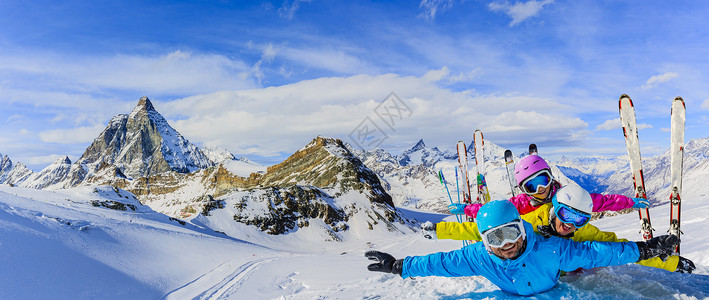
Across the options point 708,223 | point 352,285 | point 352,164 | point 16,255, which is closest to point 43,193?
point 16,255

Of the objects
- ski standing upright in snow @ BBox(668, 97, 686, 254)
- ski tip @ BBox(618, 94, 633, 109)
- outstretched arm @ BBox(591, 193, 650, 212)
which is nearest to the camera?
outstretched arm @ BBox(591, 193, 650, 212)

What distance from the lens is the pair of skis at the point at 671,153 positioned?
9266 millimetres

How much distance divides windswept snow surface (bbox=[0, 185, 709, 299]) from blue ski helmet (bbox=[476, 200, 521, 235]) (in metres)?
1.61

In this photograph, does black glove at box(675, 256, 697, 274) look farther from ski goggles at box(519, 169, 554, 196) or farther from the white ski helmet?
ski goggles at box(519, 169, 554, 196)

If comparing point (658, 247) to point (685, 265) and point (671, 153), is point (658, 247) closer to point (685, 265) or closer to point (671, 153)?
point (685, 265)

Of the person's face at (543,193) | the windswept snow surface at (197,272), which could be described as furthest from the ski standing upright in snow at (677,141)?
the person's face at (543,193)

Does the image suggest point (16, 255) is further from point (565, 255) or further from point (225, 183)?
point (225, 183)

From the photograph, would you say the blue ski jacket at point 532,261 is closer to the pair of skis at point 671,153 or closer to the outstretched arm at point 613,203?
the outstretched arm at point 613,203

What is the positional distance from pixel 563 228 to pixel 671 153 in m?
7.88

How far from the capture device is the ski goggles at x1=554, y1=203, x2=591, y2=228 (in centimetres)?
566

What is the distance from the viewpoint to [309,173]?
13800 centimetres

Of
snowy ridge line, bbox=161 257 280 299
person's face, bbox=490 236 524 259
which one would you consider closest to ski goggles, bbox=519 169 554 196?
person's face, bbox=490 236 524 259

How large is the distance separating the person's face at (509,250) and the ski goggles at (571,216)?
1220 mm

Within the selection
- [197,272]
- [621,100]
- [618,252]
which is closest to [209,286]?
[197,272]
